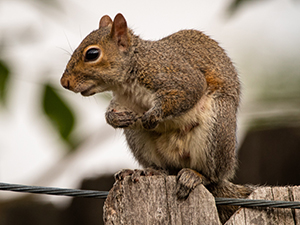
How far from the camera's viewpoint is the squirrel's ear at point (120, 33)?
334 centimetres

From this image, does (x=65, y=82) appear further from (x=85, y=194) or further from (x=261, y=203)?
(x=261, y=203)

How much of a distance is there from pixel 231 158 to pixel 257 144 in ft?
6.94

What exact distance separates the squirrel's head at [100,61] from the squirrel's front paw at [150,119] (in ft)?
1.13

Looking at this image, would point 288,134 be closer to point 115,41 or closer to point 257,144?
point 257,144

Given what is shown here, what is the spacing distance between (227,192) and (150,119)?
0.78 meters

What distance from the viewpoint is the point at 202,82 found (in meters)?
3.32

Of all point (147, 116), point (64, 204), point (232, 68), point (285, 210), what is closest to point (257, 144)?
point (232, 68)

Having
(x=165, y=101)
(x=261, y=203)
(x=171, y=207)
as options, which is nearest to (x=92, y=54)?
(x=165, y=101)

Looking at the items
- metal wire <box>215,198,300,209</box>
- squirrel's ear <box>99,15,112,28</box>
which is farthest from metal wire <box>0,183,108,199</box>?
squirrel's ear <box>99,15,112,28</box>

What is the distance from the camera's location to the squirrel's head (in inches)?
124

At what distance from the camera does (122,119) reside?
10.3 feet

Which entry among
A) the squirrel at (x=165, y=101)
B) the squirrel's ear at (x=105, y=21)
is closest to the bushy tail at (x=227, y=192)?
the squirrel at (x=165, y=101)

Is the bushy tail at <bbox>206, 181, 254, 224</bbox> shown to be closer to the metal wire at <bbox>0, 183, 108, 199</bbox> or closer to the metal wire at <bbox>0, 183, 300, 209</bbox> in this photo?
the metal wire at <bbox>0, 183, 300, 209</bbox>

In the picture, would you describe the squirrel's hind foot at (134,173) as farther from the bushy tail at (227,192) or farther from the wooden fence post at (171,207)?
the bushy tail at (227,192)
